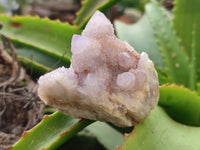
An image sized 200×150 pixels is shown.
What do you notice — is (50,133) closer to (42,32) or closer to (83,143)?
(83,143)

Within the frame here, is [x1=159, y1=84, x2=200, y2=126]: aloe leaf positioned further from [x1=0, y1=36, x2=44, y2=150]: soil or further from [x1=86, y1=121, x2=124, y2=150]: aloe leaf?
[x1=0, y1=36, x2=44, y2=150]: soil

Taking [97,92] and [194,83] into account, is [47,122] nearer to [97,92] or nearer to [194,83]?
[97,92]

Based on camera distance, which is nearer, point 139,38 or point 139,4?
point 139,38

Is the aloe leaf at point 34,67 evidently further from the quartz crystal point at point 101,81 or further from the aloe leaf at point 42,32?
the quartz crystal point at point 101,81

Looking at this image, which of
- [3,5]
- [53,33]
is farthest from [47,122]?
[3,5]

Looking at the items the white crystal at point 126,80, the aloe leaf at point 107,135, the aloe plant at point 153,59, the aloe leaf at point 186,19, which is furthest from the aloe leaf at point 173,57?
the white crystal at point 126,80

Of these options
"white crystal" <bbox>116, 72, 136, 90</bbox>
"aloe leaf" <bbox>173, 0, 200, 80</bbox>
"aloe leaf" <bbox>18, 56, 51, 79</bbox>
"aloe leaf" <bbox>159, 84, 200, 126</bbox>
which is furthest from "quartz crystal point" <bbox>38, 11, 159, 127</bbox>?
"aloe leaf" <bbox>173, 0, 200, 80</bbox>
